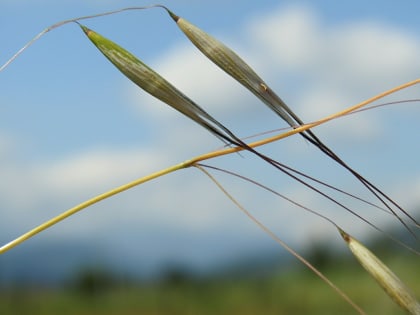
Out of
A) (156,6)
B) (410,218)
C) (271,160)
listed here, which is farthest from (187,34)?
(410,218)

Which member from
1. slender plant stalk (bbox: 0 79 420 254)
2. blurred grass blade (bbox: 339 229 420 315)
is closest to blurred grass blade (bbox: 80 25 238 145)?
slender plant stalk (bbox: 0 79 420 254)

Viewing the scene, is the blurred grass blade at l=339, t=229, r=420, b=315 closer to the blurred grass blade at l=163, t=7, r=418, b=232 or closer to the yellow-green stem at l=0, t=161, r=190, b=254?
the blurred grass blade at l=163, t=7, r=418, b=232

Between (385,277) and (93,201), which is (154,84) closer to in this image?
(93,201)

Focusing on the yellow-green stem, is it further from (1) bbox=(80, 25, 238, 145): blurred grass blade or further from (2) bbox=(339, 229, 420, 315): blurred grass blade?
(2) bbox=(339, 229, 420, 315): blurred grass blade

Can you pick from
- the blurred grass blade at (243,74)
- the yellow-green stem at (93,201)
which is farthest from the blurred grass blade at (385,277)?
the yellow-green stem at (93,201)

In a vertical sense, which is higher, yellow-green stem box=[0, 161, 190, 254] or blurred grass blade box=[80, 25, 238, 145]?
blurred grass blade box=[80, 25, 238, 145]

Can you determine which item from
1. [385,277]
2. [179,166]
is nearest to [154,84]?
[179,166]
